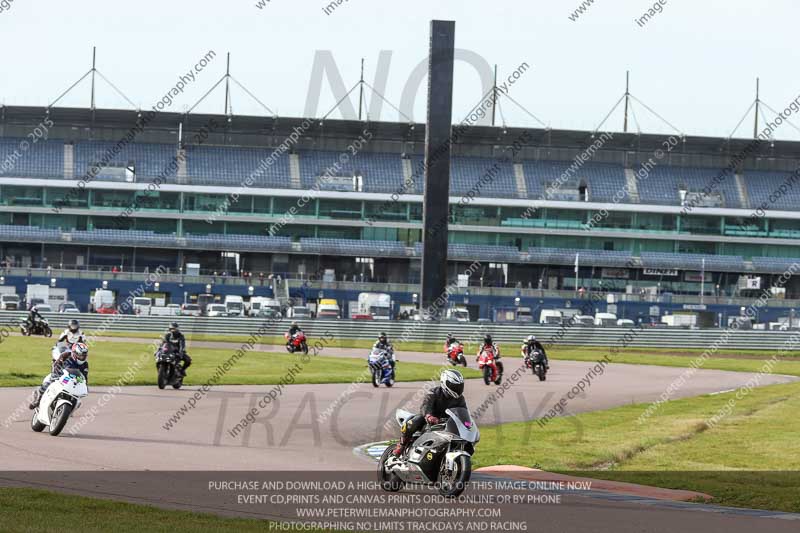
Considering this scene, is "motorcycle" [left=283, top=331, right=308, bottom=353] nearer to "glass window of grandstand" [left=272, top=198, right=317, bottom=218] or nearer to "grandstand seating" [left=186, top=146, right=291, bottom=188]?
"glass window of grandstand" [left=272, top=198, right=317, bottom=218]

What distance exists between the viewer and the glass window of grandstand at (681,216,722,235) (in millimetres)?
101500

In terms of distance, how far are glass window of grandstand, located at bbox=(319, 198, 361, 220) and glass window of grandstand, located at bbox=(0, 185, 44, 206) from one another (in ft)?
71.6

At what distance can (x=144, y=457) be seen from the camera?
17.6 m

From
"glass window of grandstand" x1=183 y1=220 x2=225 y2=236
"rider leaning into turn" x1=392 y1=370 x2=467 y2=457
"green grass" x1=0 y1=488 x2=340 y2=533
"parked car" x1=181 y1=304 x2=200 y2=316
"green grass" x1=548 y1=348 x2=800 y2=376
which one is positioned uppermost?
"glass window of grandstand" x1=183 y1=220 x2=225 y2=236

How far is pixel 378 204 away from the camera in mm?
98250

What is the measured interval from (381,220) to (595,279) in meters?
17.9

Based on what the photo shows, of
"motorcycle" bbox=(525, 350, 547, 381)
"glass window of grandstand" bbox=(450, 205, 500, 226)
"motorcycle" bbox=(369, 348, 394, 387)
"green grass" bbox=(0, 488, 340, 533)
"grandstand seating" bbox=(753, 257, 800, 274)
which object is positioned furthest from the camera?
"grandstand seating" bbox=(753, 257, 800, 274)

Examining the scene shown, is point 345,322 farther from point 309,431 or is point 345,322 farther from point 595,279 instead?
point 309,431

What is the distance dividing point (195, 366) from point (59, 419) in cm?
2213

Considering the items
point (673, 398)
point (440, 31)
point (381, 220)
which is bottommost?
point (673, 398)

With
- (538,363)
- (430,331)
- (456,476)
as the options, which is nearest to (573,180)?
(430,331)

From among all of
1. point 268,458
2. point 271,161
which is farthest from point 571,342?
point 268,458

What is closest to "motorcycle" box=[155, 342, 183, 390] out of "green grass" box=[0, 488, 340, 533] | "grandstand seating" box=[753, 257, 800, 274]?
"green grass" box=[0, 488, 340, 533]

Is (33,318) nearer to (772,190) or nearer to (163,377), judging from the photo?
(163,377)
